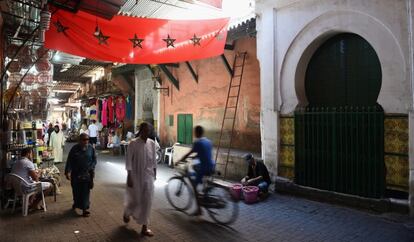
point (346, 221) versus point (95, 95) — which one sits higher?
point (95, 95)

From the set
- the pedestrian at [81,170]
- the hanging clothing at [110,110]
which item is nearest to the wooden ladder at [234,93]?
the pedestrian at [81,170]

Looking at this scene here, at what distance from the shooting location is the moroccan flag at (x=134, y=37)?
6.41 metres

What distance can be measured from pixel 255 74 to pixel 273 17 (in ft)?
7.69

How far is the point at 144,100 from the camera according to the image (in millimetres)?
16625

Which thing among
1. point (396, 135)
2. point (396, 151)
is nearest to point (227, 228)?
point (396, 151)

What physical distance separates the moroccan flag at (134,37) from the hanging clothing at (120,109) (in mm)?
11051

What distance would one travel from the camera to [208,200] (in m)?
5.79

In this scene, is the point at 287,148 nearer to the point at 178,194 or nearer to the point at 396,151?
the point at 396,151

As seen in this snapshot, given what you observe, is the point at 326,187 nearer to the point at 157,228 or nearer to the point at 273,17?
the point at 157,228

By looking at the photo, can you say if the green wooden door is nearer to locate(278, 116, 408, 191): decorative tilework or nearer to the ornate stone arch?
the ornate stone arch

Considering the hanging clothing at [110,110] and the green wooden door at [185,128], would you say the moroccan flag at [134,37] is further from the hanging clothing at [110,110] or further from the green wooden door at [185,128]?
the hanging clothing at [110,110]

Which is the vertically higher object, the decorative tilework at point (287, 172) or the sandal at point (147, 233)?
the decorative tilework at point (287, 172)

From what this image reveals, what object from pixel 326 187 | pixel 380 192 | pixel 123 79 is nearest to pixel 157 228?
pixel 326 187

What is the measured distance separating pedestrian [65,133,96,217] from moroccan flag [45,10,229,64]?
2.16 meters
